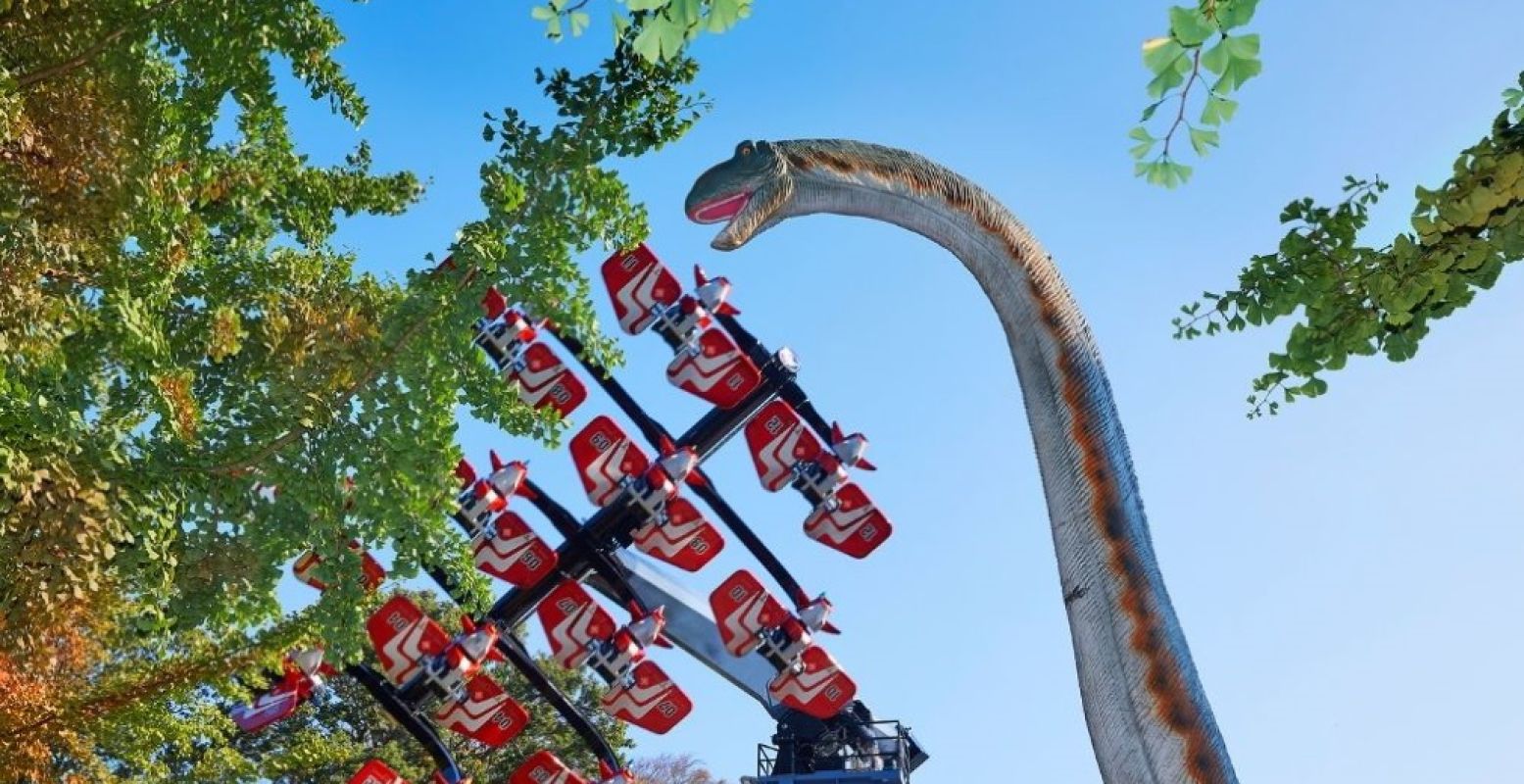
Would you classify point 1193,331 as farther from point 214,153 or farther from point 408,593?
point 408,593

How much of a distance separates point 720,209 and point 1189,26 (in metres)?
1.96

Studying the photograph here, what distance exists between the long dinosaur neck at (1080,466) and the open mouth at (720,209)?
0.13m

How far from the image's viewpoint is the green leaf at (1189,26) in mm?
2123

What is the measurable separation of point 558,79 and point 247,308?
2.72 metres

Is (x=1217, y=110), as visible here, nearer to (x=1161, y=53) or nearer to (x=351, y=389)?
(x=1161, y=53)

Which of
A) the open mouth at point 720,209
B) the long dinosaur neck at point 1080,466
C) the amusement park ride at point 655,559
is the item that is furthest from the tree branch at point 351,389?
the amusement park ride at point 655,559

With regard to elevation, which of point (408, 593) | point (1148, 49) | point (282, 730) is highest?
point (408, 593)

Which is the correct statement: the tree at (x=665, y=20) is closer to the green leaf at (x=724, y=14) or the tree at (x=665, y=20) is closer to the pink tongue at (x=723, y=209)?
the green leaf at (x=724, y=14)

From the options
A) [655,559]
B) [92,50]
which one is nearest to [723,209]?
[92,50]

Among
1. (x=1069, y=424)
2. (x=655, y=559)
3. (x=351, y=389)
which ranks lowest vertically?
(x=1069, y=424)

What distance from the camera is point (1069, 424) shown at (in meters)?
3.67

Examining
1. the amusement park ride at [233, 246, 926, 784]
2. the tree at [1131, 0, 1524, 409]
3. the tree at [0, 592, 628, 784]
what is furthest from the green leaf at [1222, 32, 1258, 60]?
the amusement park ride at [233, 246, 926, 784]

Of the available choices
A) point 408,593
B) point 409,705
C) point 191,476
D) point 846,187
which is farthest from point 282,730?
point 846,187

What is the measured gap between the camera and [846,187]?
387 centimetres
